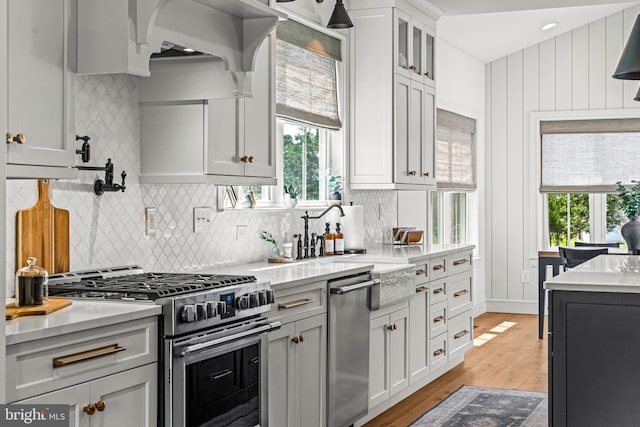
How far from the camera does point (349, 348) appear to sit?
4332 millimetres

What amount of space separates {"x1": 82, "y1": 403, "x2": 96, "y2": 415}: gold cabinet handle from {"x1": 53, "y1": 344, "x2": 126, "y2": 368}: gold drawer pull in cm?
14

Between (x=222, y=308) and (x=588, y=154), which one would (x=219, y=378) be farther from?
(x=588, y=154)

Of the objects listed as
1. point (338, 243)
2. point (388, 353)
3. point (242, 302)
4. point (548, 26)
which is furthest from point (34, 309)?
point (548, 26)

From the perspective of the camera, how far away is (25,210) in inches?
118

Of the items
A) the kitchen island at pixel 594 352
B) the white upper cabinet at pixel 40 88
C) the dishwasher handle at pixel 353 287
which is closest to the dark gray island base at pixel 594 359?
the kitchen island at pixel 594 352

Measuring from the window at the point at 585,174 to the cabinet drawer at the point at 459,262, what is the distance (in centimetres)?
286

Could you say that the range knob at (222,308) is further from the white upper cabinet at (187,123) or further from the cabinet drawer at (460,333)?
the cabinet drawer at (460,333)

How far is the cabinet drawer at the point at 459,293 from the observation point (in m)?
6.07

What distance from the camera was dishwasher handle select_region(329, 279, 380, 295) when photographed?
4.12 meters

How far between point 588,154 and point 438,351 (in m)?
3.91

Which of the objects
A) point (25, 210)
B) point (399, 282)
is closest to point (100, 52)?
point (25, 210)

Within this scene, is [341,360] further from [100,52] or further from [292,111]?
[100,52]

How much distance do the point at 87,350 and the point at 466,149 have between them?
6716 millimetres

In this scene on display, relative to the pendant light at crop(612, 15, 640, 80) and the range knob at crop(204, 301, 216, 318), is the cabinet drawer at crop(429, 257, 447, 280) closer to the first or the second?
the pendant light at crop(612, 15, 640, 80)
